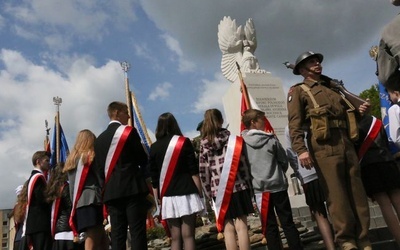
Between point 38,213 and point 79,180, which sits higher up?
point 79,180

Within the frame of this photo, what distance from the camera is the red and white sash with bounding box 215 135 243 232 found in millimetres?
4699

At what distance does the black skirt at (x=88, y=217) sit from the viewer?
16.1ft

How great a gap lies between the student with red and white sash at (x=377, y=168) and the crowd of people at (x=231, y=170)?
0.04 ft

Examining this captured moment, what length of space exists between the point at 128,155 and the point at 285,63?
2.09 meters

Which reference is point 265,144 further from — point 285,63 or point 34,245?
point 34,245

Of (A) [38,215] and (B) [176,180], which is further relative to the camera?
(A) [38,215]

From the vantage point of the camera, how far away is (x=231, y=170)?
4.82m

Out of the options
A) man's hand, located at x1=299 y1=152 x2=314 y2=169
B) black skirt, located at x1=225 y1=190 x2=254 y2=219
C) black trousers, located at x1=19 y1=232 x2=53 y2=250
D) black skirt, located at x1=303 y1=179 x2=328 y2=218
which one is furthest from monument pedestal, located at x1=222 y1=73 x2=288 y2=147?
man's hand, located at x1=299 y1=152 x2=314 y2=169

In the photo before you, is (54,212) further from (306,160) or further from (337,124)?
(337,124)

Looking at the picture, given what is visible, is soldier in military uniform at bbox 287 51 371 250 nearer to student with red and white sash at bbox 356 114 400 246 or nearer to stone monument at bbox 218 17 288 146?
student with red and white sash at bbox 356 114 400 246

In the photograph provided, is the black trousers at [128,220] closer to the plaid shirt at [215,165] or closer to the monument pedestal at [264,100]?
the plaid shirt at [215,165]

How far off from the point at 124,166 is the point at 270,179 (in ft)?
5.45

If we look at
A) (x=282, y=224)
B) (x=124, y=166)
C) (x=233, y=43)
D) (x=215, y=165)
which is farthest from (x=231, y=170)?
(x=233, y=43)

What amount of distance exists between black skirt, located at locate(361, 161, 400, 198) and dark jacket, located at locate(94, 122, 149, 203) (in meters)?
2.46
